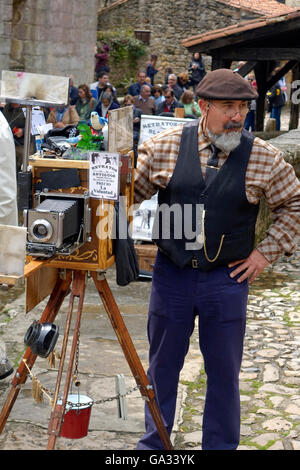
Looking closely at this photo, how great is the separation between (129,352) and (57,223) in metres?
0.82

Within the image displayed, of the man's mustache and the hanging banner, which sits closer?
the man's mustache

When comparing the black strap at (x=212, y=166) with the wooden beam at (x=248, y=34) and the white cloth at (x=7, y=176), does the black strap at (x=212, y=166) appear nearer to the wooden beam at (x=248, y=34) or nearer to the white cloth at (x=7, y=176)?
the white cloth at (x=7, y=176)

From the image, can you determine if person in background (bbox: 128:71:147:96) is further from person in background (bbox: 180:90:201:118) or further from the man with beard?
the man with beard

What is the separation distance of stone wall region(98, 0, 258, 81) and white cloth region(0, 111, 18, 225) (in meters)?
28.5

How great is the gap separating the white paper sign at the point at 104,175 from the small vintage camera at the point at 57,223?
2.5 inches

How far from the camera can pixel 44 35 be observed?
1750 cm

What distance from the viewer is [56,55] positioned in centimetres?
1789

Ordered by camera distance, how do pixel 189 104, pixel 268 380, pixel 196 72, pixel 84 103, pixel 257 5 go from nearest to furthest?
pixel 268 380
pixel 189 104
pixel 84 103
pixel 196 72
pixel 257 5

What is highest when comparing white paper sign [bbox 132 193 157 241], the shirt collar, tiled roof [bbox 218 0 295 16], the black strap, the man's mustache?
tiled roof [bbox 218 0 295 16]

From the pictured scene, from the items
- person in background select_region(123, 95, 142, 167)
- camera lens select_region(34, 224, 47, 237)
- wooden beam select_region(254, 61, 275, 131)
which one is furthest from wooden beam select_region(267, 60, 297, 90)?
camera lens select_region(34, 224, 47, 237)

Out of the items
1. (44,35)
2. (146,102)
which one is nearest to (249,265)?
(146,102)

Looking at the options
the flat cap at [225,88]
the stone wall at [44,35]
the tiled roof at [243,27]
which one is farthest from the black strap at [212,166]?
the stone wall at [44,35]

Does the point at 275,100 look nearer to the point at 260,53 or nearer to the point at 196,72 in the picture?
the point at 196,72

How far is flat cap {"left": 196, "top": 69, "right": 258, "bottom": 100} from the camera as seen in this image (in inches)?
141
